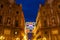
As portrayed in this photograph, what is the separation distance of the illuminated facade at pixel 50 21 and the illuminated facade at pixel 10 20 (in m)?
6.49

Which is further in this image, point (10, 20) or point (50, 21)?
point (50, 21)

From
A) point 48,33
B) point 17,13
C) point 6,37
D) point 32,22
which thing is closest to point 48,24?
point 48,33

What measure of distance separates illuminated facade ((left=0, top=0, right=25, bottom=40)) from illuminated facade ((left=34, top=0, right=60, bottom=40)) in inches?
256

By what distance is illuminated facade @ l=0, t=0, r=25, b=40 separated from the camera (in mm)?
37162

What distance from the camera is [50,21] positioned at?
40500 millimetres

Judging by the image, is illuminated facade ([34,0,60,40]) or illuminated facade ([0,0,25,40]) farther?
illuminated facade ([34,0,60,40])

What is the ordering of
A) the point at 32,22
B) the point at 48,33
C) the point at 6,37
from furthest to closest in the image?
the point at 32,22
the point at 48,33
the point at 6,37

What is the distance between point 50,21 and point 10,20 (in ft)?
37.4

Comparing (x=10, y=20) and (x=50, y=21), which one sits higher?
(x=10, y=20)

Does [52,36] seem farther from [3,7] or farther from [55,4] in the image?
[3,7]

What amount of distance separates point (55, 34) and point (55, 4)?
29.5 ft

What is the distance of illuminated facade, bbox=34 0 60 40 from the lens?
38.4 metres

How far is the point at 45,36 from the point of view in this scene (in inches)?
1549

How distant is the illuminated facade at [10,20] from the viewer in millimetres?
37162
